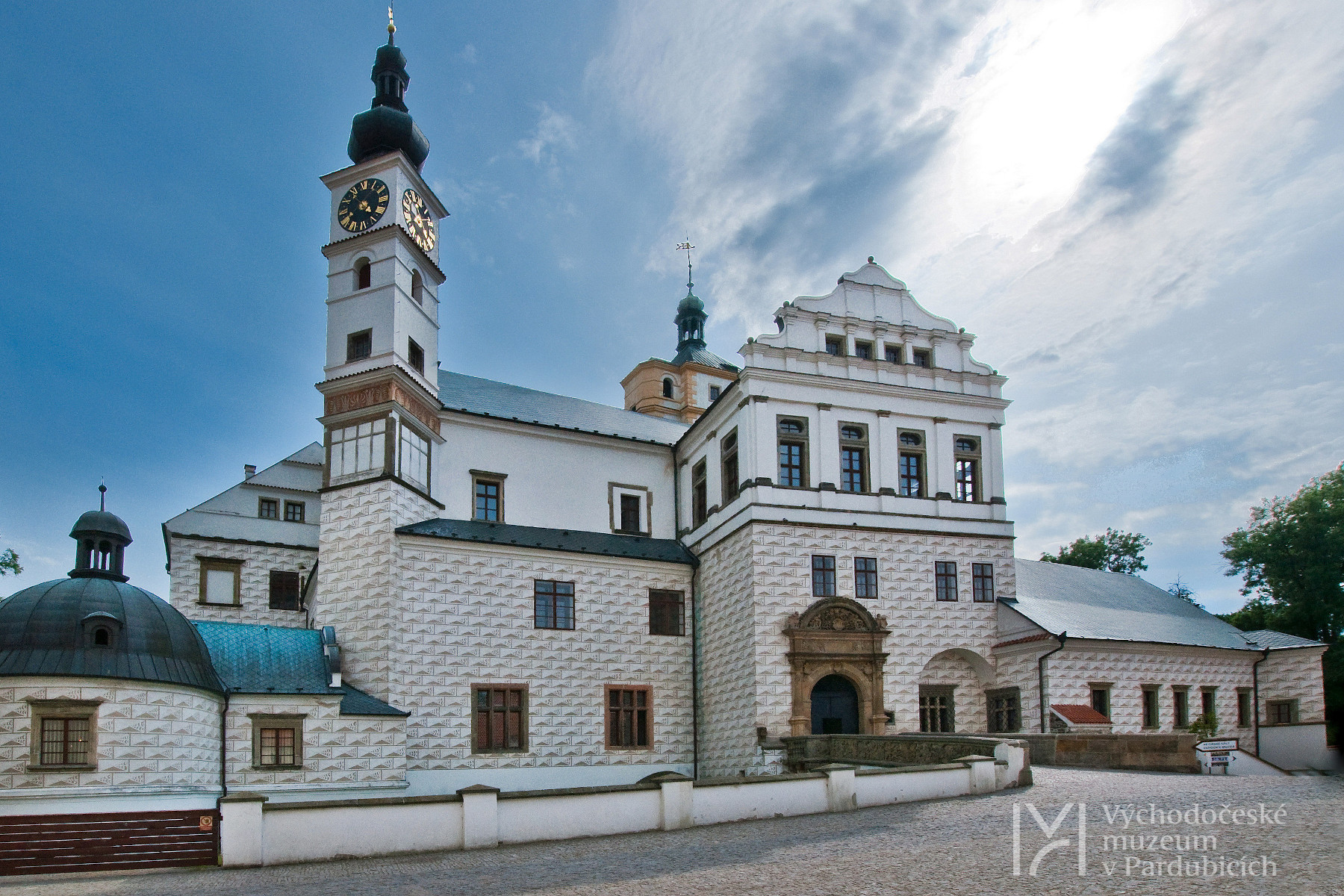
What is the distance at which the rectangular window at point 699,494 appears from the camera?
3114 cm

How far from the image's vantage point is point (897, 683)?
2755 cm

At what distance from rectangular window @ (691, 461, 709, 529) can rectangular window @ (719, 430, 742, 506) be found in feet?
4.22

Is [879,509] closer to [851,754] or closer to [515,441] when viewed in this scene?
[851,754]

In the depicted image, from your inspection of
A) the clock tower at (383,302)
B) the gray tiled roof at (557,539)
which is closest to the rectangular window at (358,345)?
the clock tower at (383,302)

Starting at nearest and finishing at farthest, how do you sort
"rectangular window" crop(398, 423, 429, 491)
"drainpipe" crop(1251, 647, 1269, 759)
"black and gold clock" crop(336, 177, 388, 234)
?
1. "rectangular window" crop(398, 423, 429, 491)
2. "black and gold clock" crop(336, 177, 388, 234)
3. "drainpipe" crop(1251, 647, 1269, 759)

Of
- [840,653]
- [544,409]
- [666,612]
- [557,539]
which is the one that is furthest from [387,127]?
[840,653]

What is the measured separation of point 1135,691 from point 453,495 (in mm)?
19667

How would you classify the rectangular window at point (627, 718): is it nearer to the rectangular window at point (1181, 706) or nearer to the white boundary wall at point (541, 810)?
the white boundary wall at point (541, 810)

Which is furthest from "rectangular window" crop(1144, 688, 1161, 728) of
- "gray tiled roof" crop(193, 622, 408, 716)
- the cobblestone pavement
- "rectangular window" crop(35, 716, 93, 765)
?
"rectangular window" crop(35, 716, 93, 765)

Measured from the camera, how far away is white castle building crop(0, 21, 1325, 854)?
25.6m

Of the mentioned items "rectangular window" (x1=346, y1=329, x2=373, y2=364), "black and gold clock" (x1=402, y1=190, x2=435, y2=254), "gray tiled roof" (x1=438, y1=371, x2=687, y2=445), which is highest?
"black and gold clock" (x1=402, y1=190, x2=435, y2=254)

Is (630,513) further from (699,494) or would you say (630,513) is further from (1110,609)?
(1110,609)

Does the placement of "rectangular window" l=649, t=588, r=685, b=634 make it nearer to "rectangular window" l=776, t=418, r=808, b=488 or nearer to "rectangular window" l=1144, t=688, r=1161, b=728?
"rectangular window" l=776, t=418, r=808, b=488

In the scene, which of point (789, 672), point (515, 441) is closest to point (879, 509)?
point (789, 672)
